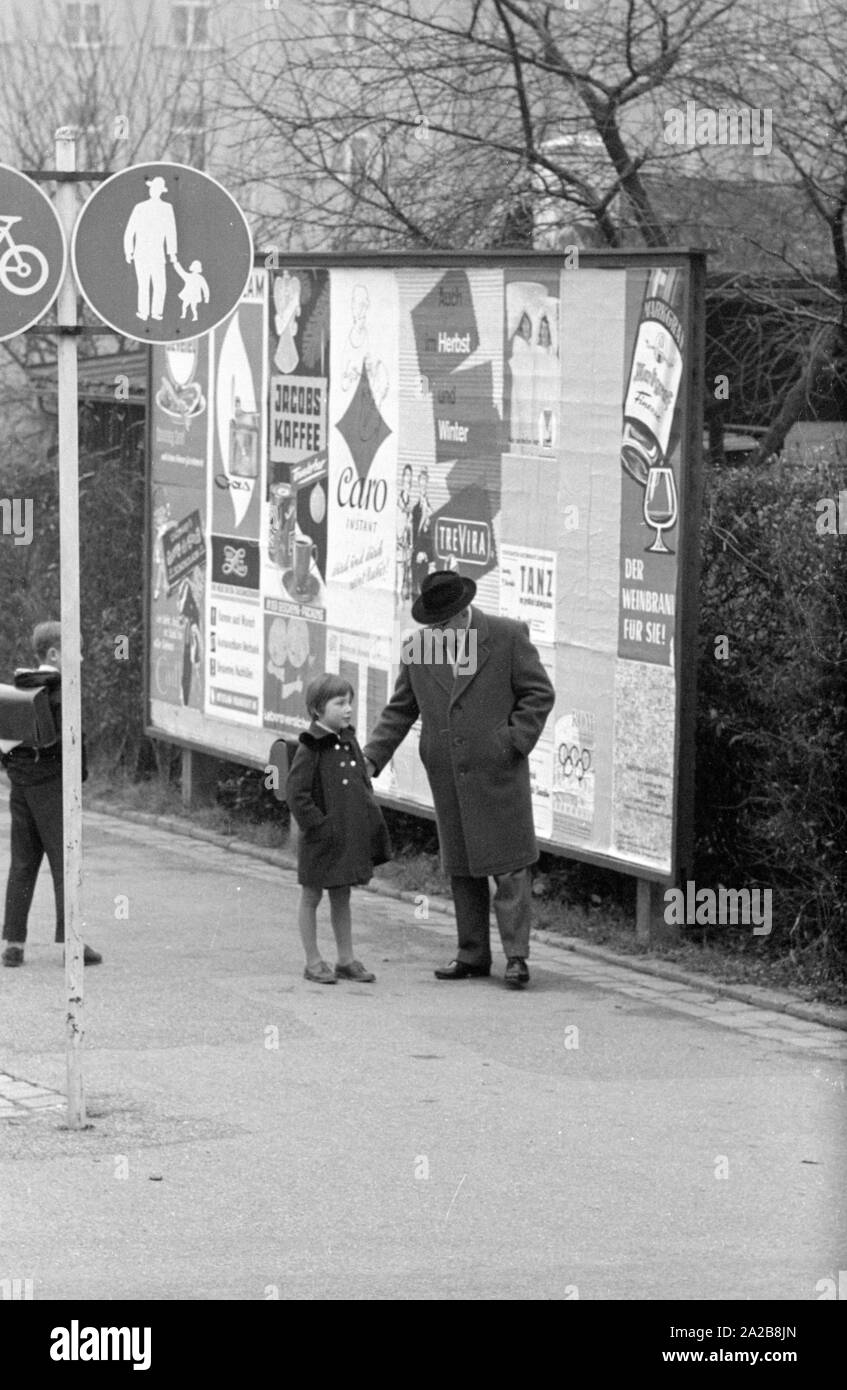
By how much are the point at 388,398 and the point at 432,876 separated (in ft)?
8.28

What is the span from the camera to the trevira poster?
33.3ft

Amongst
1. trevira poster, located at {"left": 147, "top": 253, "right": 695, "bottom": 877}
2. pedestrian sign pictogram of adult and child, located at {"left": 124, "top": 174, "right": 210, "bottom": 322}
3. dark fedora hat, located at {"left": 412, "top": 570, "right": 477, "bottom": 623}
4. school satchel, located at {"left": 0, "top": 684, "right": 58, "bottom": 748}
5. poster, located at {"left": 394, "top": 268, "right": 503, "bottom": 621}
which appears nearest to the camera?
pedestrian sign pictogram of adult and child, located at {"left": 124, "top": 174, "right": 210, "bottom": 322}

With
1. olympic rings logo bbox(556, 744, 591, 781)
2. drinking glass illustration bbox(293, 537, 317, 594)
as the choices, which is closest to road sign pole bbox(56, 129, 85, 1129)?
olympic rings logo bbox(556, 744, 591, 781)

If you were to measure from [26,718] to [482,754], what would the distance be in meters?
→ 1.98

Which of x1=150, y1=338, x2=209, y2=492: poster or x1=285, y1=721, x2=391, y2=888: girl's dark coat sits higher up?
x1=150, y1=338, x2=209, y2=492: poster

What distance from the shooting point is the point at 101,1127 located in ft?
24.5

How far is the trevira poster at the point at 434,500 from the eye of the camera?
33.3 feet

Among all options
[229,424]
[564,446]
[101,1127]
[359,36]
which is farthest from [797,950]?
[359,36]

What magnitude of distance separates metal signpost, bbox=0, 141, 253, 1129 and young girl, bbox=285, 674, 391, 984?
231 cm

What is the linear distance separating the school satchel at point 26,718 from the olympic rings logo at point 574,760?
2385 millimetres

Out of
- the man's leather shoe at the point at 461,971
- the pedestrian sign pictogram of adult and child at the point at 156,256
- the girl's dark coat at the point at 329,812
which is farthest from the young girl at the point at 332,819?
the pedestrian sign pictogram of adult and child at the point at 156,256

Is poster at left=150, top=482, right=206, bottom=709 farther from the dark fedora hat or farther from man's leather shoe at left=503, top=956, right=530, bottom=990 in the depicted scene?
man's leather shoe at left=503, top=956, right=530, bottom=990

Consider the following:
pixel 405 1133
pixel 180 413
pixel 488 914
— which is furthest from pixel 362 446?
pixel 405 1133
